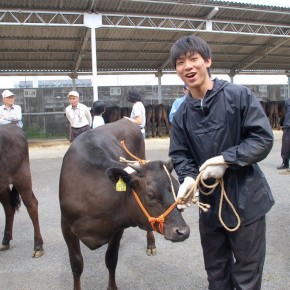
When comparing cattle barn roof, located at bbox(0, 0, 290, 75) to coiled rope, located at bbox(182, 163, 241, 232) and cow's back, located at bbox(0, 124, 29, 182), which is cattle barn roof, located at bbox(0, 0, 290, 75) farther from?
coiled rope, located at bbox(182, 163, 241, 232)

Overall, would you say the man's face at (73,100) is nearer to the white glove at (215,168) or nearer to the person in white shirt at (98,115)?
the person in white shirt at (98,115)

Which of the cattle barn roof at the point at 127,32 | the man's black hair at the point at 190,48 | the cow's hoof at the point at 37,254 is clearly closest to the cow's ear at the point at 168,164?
the man's black hair at the point at 190,48

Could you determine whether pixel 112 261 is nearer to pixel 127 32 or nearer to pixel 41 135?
pixel 127 32

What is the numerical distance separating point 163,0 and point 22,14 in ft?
16.0

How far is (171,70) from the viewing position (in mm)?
22234

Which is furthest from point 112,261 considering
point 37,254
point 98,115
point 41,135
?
point 41,135

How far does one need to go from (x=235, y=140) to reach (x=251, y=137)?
0.40ft

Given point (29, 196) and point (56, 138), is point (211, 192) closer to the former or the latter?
point (29, 196)

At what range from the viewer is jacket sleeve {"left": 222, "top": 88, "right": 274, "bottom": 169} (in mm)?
1953

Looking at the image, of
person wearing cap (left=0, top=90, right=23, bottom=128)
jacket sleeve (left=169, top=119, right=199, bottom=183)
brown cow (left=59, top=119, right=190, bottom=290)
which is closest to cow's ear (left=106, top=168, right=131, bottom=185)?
brown cow (left=59, top=119, right=190, bottom=290)

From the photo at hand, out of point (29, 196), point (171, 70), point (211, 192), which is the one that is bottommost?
point (29, 196)

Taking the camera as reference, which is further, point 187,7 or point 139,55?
point 139,55

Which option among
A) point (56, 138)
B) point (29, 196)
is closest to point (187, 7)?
point (56, 138)

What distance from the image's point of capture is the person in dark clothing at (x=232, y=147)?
2.00 metres
